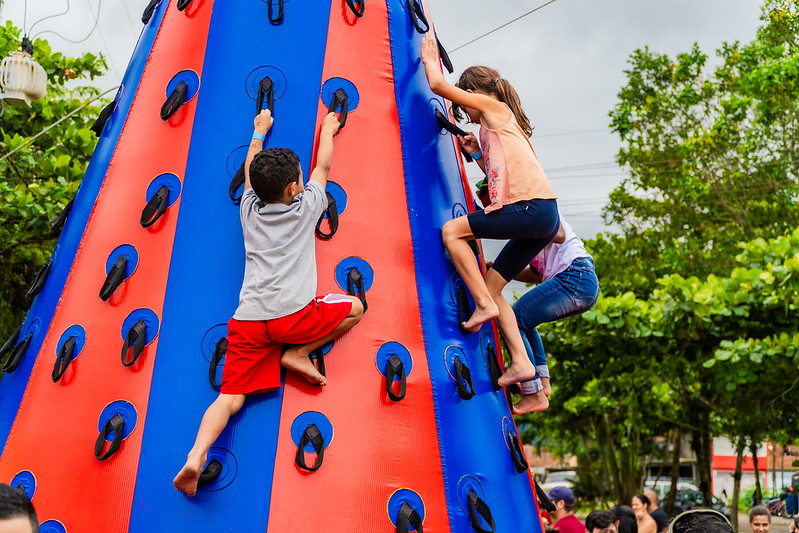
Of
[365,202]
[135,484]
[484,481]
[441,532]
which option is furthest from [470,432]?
[135,484]

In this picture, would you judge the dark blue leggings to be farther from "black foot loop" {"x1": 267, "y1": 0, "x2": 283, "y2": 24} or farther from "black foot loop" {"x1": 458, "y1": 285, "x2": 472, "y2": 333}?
"black foot loop" {"x1": 267, "y1": 0, "x2": 283, "y2": 24}

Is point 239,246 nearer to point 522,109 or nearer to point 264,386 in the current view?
point 264,386

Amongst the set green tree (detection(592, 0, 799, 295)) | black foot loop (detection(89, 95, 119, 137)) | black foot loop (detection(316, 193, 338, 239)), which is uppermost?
green tree (detection(592, 0, 799, 295))

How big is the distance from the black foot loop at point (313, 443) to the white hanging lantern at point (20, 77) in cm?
608

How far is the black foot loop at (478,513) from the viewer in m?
3.37

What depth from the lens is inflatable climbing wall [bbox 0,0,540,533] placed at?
129 inches

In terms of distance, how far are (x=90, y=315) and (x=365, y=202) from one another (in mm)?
1338

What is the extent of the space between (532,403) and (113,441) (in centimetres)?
203

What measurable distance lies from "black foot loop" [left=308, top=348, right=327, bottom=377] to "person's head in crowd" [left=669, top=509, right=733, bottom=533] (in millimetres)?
1466

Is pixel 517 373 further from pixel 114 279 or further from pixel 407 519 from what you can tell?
pixel 114 279

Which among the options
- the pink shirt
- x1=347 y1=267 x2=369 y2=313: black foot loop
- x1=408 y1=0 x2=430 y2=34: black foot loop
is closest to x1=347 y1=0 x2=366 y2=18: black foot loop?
x1=408 y1=0 x2=430 y2=34: black foot loop

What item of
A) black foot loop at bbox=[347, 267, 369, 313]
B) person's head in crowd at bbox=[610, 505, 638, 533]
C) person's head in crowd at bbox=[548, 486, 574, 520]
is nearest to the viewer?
black foot loop at bbox=[347, 267, 369, 313]

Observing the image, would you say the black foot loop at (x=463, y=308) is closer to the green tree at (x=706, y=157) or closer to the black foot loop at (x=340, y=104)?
the black foot loop at (x=340, y=104)

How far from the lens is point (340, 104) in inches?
155
